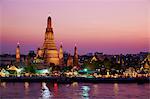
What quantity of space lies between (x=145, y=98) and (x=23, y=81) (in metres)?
9.03

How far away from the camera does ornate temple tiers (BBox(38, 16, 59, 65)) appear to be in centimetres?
2464

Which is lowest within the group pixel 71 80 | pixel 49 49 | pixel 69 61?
pixel 71 80

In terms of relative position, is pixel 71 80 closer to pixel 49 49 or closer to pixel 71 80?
pixel 71 80

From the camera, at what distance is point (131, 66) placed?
26797mm

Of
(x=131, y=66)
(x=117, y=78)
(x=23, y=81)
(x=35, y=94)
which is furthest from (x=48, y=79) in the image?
(x=35, y=94)

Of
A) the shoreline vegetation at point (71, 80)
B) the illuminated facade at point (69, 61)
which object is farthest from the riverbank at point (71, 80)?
the illuminated facade at point (69, 61)

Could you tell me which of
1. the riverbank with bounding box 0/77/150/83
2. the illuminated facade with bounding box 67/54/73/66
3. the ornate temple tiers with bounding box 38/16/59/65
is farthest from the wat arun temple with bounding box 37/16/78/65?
the riverbank with bounding box 0/77/150/83

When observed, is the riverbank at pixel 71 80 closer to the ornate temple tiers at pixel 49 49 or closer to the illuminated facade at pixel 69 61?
the ornate temple tiers at pixel 49 49

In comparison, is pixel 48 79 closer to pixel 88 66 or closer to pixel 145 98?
pixel 88 66

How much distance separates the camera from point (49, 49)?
81.4ft

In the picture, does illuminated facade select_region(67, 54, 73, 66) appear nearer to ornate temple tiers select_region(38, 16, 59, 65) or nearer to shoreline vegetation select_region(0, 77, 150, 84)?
ornate temple tiers select_region(38, 16, 59, 65)

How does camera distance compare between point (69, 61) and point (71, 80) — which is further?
point (69, 61)

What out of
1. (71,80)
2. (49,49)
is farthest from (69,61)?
(71,80)

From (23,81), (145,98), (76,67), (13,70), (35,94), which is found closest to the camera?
(145,98)
